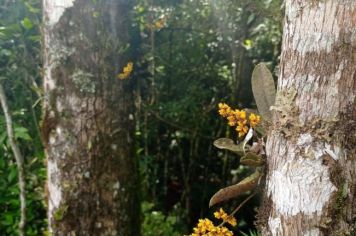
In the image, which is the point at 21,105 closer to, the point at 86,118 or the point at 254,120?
the point at 86,118

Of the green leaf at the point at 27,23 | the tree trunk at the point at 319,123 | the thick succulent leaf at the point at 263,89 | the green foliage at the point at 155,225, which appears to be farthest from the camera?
the green foliage at the point at 155,225

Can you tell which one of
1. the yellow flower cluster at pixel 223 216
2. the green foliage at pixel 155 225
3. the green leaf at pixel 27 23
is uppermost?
the green leaf at pixel 27 23

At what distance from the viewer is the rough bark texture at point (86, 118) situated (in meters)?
1.95

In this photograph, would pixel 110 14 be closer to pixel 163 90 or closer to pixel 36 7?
pixel 36 7

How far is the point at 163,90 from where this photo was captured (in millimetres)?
3867

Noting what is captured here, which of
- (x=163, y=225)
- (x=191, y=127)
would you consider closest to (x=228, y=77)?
(x=191, y=127)

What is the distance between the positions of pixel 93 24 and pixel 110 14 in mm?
138

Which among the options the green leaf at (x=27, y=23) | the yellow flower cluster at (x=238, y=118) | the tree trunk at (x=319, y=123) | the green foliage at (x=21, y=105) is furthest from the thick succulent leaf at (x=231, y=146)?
the green leaf at (x=27, y=23)

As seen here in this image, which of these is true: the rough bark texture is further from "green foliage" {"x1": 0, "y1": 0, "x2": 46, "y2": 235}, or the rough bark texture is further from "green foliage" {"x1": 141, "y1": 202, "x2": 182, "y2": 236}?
"green foliage" {"x1": 141, "y1": 202, "x2": 182, "y2": 236}

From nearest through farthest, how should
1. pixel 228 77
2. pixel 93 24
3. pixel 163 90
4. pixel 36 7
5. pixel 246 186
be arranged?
pixel 246 186
pixel 93 24
pixel 36 7
pixel 163 90
pixel 228 77

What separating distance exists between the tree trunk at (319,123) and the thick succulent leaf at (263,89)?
22cm

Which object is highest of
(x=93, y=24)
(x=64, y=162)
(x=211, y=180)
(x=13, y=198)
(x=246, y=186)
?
(x=93, y=24)

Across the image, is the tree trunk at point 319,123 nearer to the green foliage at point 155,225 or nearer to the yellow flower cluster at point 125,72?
the yellow flower cluster at point 125,72

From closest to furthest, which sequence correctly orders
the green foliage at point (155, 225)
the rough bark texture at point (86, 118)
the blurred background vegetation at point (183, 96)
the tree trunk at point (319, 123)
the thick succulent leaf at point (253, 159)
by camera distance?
the tree trunk at point (319, 123) < the thick succulent leaf at point (253, 159) < the rough bark texture at point (86, 118) < the blurred background vegetation at point (183, 96) < the green foliage at point (155, 225)
